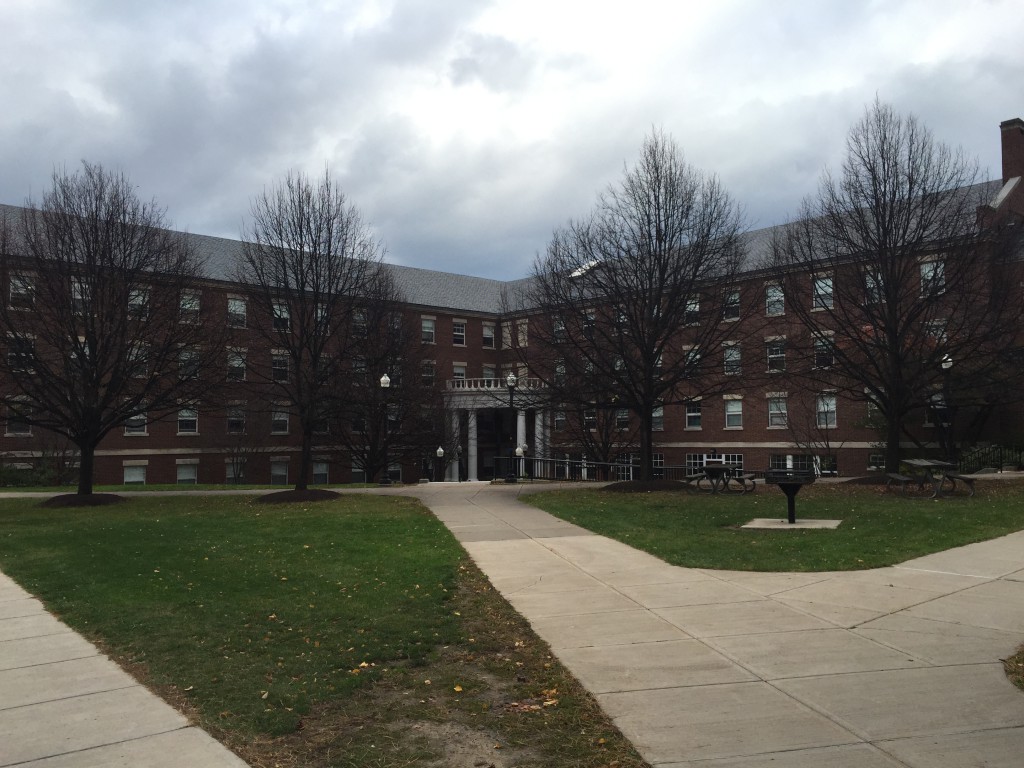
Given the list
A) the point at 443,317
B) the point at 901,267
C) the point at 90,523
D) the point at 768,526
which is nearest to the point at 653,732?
the point at 768,526

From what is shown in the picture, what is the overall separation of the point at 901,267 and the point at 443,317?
119ft

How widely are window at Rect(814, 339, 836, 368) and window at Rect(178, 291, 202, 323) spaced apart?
18.0 m

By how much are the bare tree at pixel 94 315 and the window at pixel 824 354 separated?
56.7ft

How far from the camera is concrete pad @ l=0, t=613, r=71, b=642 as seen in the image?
7.33 metres

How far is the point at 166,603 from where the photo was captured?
8.28 m

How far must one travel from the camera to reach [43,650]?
6.77 metres

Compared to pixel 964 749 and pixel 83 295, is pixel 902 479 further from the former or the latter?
pixel 83 295

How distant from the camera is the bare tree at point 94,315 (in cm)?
2077

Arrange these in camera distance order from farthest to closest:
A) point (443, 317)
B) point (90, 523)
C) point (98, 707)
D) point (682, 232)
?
1. point (443, 317)
2. point (682, 232)
3. point (90, 523)
4. point (98, 707)

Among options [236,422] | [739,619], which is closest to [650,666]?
[739,619]

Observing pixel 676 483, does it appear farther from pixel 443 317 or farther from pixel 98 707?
pixel 443 317

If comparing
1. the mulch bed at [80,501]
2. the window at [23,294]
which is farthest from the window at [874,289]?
the window at [23,294]

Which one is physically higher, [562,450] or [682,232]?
[682,232]

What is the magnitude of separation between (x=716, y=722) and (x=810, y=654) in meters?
1.75
